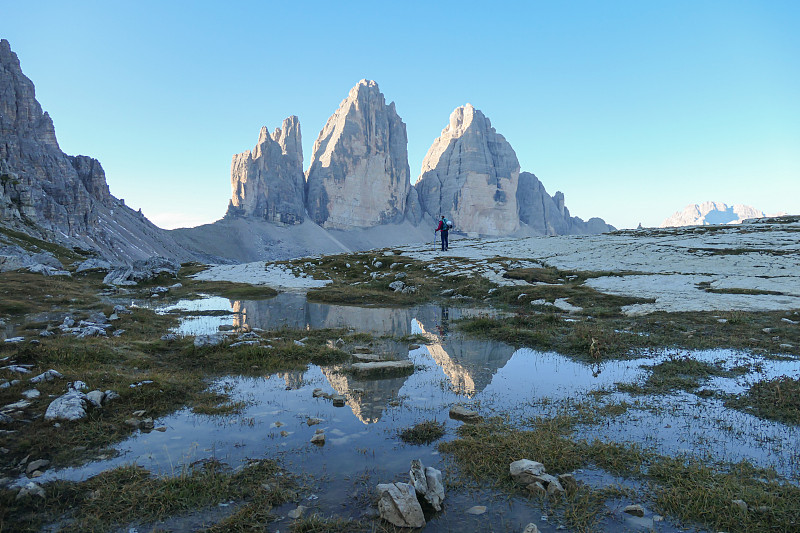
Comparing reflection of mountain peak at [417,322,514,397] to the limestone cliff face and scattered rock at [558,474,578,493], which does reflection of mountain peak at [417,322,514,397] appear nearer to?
scattered rock at [558,474,578,493]

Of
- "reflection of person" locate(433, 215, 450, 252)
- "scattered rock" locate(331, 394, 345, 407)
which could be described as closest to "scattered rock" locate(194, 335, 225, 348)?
"scattered rock" locate(331, 394, 345, 407)

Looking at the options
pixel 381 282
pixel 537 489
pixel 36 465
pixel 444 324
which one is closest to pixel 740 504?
pixel 537 489

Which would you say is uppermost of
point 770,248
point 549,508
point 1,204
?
point 1,204

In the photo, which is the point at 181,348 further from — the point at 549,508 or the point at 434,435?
the point at 549,508

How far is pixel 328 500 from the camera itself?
5285mm

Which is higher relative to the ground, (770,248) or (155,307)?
(770,248)

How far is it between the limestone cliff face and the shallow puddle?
109865 mm

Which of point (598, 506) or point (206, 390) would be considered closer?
point (598, 506)

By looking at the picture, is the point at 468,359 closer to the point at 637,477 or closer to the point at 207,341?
the point at 637,477

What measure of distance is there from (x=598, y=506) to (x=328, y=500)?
3.27 metres

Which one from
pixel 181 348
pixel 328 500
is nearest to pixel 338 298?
pixel 181 348

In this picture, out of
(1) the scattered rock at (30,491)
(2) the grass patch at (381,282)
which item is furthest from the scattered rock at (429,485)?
(2) the grass patch at (381,282)

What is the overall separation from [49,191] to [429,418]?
14566cm

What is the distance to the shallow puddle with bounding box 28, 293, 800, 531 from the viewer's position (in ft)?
17.9
